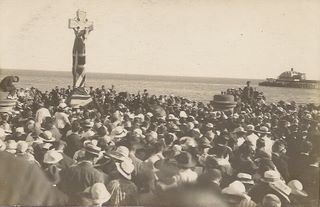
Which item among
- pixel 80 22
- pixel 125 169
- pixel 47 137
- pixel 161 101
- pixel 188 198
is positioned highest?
pixel 80 22

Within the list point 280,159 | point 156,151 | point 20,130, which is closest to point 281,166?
point 280,159

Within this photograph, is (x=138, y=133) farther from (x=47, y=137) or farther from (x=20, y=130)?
(x=20, y=130)

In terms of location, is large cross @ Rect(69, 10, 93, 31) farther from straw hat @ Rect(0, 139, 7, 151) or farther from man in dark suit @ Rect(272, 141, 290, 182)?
man in dark suit @ Rect(272, 141, 290, 182)

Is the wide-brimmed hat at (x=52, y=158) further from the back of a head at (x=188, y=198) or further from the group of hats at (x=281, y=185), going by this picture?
the group of hats at (x=281, y=185)

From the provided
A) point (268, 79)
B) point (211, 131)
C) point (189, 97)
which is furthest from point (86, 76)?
point (268, 79)

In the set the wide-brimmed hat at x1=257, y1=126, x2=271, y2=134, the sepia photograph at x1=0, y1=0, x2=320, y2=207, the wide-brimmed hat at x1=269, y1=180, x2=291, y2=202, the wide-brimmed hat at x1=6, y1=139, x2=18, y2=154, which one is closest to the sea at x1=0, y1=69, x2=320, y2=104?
the sepia photograph at x1=0, y1=0, x2=320, y2=207

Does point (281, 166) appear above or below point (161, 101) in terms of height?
below

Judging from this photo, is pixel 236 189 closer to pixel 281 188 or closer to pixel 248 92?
pixel 281 188
